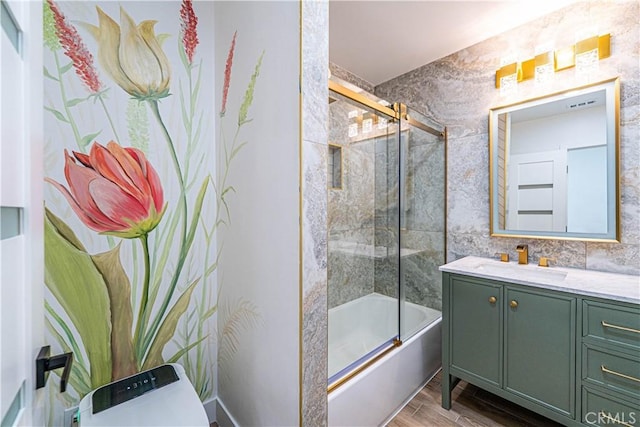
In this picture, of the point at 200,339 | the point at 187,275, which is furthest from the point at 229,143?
the point at 200,339

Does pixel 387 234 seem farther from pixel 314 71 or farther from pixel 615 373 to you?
pixel 314 71

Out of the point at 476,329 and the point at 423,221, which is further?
the point at 423,221

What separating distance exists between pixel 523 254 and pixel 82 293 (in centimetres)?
261

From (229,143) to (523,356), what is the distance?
2.03 m

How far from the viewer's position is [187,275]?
4.94 feet

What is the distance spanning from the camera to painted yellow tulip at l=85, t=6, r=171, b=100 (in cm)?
124

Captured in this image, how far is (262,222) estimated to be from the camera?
1188 mm

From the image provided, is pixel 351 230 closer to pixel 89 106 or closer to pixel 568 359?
pixel 568 359

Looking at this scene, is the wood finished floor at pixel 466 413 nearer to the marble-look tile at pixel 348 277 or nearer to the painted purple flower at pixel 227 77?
the marble-look tile at pixel 348 277

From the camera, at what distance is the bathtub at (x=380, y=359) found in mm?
1352

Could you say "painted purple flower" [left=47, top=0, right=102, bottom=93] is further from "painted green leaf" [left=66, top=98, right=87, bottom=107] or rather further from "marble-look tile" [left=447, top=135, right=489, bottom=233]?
"marble-look tile" [left=447, top=135, right=489, bottom=233]

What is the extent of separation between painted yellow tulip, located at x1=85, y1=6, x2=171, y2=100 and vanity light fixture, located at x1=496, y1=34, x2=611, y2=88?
231 cm

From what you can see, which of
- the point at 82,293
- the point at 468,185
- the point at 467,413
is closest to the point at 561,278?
the point at 468,185

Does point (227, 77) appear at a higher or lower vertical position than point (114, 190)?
higher
